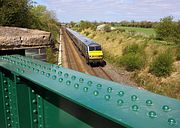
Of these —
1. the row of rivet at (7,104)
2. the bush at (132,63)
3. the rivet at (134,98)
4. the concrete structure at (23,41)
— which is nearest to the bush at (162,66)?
the bush at (132,63)

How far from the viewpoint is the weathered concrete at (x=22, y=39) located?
14.5 ft

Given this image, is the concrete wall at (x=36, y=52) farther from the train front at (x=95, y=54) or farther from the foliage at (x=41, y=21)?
the train front at (x=95, y=54)

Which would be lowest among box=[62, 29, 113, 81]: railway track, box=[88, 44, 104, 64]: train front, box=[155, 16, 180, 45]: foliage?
box=[62, 29, 113, 81]: railway track

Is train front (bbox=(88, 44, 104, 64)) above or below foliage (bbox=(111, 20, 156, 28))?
below

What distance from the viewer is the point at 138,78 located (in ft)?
83.0

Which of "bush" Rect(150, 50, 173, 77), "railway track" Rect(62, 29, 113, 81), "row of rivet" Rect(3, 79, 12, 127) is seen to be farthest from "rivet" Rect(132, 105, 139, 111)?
"bush" Rect(150, 50, 173, 77)

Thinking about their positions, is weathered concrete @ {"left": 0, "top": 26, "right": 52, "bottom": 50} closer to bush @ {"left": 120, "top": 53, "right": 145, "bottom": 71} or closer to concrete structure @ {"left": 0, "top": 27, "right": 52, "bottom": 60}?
concrete structure @ {"left": 0, "top": 27, "right": 52, "bottom": 60}

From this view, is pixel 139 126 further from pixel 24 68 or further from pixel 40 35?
pixel 40 35

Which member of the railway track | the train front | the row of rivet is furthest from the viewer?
the train front

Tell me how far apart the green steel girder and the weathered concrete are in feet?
6.09

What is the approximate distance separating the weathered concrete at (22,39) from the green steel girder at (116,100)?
6.09 feet

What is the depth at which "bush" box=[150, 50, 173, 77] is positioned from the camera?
2791 centimetres

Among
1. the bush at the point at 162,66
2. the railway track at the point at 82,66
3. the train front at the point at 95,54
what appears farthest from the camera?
the train front at the point at 95,54

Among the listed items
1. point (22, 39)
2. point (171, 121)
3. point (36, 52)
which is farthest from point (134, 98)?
point (36, 52)
